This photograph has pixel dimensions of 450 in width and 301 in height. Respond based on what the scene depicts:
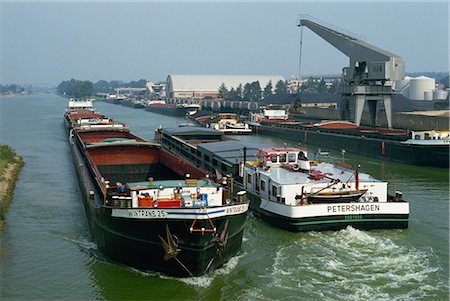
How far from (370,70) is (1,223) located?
1410 inches

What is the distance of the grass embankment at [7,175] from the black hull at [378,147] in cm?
2340

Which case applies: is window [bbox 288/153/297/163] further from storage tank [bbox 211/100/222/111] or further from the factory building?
the factory building

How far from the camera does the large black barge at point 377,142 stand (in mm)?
32250

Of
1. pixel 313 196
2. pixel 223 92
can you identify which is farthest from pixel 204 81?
pixel 313 196

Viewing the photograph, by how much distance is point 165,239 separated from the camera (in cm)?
1284

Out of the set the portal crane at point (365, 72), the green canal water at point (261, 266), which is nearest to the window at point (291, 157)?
the green canal water at point (261, 266)

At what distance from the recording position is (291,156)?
69.2 feet

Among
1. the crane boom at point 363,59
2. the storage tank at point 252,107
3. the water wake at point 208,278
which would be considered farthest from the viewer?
the storage tank at point 252,107

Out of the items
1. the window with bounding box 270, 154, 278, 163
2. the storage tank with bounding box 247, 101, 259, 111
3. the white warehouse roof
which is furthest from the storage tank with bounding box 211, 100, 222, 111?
the window with bounding box 270, 154, 278, 163

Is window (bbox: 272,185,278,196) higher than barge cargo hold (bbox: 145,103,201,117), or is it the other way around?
barge cargo hold (bbox: 145,103,201,117)

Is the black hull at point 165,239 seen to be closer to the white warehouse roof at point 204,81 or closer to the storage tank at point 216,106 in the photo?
the storage tank at point 216,106

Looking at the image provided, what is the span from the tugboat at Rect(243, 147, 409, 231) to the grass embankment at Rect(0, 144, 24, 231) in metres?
9.70

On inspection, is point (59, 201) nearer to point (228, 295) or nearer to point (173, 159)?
point (173, 159)

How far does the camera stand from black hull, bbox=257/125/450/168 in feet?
105
